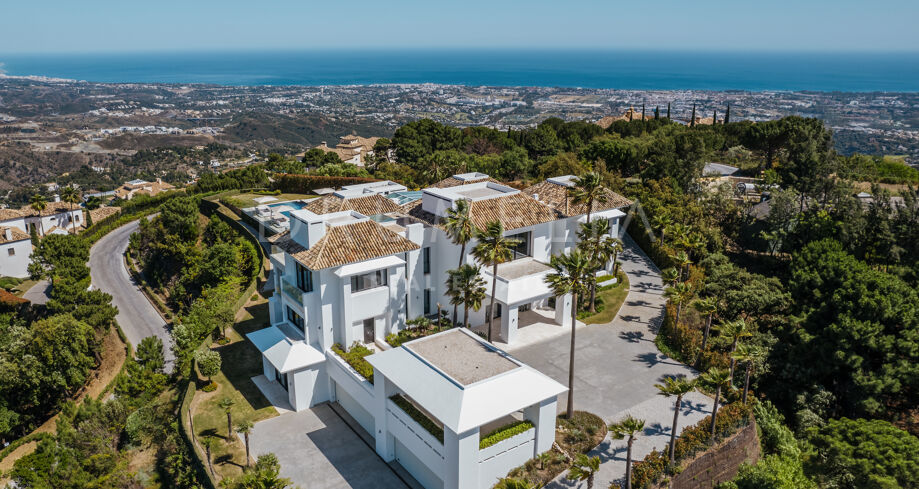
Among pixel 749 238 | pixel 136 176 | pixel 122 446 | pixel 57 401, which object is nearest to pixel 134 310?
pixel 57 401

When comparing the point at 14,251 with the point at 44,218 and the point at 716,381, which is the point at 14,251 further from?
the point at 716,381

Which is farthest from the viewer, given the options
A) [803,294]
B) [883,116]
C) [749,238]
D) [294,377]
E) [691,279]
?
[883,116]

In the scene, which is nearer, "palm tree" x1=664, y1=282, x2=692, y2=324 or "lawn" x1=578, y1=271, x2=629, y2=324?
"palm tree" x1=664, y1=282, x2=692, y2=324

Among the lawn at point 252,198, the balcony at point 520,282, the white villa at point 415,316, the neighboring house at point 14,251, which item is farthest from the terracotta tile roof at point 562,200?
the neighboring house at point 14,251

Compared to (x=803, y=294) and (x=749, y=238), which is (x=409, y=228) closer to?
(x=803, y=294)

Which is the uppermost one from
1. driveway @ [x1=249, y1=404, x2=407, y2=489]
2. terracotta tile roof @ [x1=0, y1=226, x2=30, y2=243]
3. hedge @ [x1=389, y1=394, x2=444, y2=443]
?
hedge @ [x1=389, y1=394, x2=444, y2=443]

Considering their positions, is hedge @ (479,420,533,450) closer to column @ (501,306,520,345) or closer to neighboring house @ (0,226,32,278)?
column @ (501,306,520,345)

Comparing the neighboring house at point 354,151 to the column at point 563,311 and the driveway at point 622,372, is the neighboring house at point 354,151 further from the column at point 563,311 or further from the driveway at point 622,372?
the driveway at point 622,372

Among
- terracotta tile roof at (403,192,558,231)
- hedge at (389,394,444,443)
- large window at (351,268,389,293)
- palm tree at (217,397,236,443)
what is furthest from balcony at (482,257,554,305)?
palm tree at (217,397,236,443)
